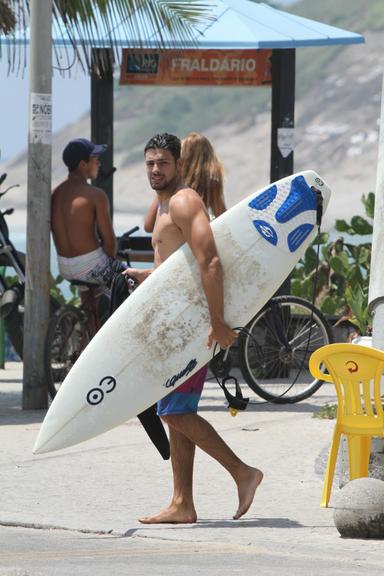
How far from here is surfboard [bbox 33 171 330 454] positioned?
7.79 m

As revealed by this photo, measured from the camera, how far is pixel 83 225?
11.6 meters

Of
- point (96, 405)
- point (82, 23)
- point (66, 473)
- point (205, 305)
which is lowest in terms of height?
point (66, 473)

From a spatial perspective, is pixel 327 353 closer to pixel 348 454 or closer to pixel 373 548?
pixel 348 454

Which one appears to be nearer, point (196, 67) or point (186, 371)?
point (186, 371)

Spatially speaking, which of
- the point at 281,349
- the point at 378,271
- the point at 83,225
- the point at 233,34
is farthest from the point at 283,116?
the point at 378,271

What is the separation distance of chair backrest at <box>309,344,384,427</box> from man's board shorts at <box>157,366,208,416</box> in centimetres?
55

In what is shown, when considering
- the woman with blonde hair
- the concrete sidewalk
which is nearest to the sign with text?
the concrete sidewalk

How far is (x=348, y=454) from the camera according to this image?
25.8 feet

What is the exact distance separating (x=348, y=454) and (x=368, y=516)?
742 mm

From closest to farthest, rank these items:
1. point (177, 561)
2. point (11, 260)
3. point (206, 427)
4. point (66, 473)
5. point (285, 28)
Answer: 1. point (177, 561)
2. point (206, 427)
3. point (66, 473)
4. point (11, 260)
5. point (285, 28)

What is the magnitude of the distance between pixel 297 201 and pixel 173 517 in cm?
166

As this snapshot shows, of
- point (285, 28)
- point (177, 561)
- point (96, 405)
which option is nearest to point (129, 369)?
point (96, 405)

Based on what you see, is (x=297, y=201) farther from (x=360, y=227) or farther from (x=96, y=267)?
(x=360, y=227)

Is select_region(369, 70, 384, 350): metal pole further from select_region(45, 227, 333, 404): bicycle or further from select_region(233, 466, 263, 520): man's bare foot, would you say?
select_region(45, 227, 333, 404): bicycle
